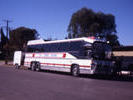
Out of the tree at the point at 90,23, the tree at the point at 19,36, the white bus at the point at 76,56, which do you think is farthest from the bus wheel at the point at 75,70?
the tree at the point at 19,36

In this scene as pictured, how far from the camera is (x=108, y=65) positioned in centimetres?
1798

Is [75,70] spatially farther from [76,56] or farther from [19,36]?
[19,36]

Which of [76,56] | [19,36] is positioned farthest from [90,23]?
[19,36]

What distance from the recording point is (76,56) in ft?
63.2

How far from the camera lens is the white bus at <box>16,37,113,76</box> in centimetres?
1767

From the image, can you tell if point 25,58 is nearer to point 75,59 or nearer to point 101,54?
point 75,59

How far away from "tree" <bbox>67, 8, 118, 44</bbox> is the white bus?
63.1ft

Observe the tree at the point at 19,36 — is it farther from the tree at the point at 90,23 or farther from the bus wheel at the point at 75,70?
the bus wheel at the point at 75,70

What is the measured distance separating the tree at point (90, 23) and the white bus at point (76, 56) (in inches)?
757

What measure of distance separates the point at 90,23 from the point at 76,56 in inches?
991

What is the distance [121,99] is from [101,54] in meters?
9.19

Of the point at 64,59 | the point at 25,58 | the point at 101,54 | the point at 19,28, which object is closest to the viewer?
the point at 101,54

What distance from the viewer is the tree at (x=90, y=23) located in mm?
43250

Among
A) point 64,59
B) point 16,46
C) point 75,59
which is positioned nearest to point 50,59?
point 64,59
